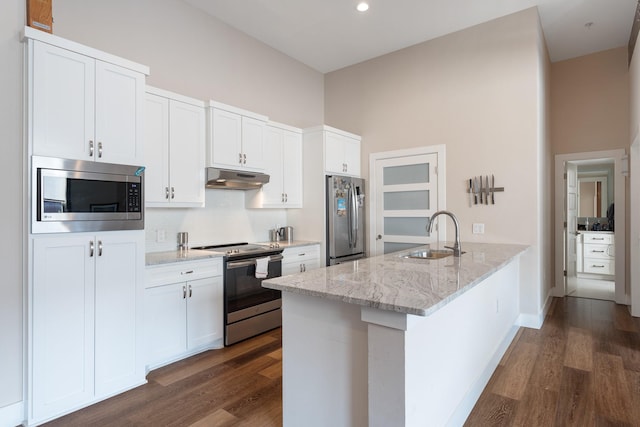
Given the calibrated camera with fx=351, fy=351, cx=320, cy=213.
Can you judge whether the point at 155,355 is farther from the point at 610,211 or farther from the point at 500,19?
the point at 610,211

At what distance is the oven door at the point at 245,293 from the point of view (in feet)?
10.7

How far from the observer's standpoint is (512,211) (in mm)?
3766

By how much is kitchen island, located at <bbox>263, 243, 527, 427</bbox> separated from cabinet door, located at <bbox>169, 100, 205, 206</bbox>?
1785 mm

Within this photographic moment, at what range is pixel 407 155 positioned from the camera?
4535 mm

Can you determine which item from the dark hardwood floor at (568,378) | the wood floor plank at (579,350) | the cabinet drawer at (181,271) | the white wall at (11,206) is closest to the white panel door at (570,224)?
the dark hardwood floor at (568,378)

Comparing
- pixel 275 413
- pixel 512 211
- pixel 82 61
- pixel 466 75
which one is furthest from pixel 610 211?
pixel 82 61

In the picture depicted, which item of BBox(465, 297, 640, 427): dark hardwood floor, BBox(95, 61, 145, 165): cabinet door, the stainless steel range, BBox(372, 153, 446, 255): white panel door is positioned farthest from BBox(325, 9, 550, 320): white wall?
BBox(95, 61, 145, 165): cabinet door

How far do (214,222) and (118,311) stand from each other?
1.54 metres

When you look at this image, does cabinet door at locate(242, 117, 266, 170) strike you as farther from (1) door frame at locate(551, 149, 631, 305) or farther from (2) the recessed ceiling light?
(1) door frame at locate(551, 149, 631, 305)

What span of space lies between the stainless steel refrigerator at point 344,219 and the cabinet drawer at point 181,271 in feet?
5.20

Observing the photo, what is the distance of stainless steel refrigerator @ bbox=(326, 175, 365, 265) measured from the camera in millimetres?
4344

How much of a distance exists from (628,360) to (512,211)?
5.21 ft

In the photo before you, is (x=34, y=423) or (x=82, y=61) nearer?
(x=34, y=423)

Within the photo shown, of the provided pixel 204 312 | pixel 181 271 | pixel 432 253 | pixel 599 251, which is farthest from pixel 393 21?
pixel 599 251
